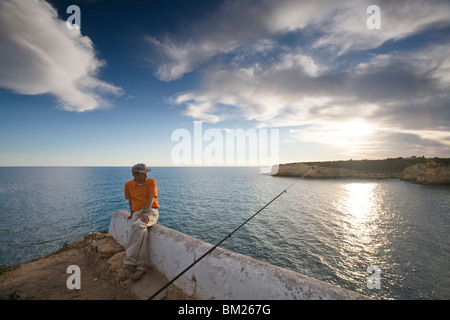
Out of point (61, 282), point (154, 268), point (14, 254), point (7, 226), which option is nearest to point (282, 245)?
point (154, 268)

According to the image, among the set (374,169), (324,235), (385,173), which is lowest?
(324,235)

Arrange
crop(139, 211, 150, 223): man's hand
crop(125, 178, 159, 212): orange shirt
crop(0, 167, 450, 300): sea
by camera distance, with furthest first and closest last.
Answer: crop(0, 167, 450, 300): sea → crop(125, 178, 159, 212): orange shirt → crop(139, 211, 150, 223): man's hand

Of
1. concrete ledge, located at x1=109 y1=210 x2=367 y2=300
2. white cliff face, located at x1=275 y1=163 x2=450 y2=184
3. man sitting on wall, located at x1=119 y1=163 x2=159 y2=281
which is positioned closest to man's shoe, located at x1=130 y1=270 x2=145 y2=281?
man sitting on wall, located at x1=119 y1=163 x2=159 y2=281

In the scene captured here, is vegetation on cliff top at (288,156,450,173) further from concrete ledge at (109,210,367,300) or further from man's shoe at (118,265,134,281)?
man's shoe at (118,265,134,281)

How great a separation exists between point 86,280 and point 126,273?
4.61ft

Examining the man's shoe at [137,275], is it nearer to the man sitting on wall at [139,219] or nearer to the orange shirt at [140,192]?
the man sitting on wall at [139,219]

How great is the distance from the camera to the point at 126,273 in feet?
11.6

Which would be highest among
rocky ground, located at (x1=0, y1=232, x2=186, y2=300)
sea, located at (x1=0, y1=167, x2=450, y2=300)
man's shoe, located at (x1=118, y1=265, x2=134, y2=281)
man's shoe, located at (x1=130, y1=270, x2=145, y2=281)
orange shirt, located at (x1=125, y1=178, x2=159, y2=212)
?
orange shirt, located at (x1=125, y1=178, x2=159, y2=212)

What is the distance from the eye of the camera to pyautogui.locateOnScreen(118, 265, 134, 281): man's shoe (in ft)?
11.4

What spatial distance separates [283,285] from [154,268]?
10.1 feet

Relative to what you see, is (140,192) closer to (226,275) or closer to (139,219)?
(139,219)

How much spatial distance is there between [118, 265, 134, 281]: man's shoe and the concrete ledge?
51 cm

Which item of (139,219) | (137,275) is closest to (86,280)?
(137,275)
